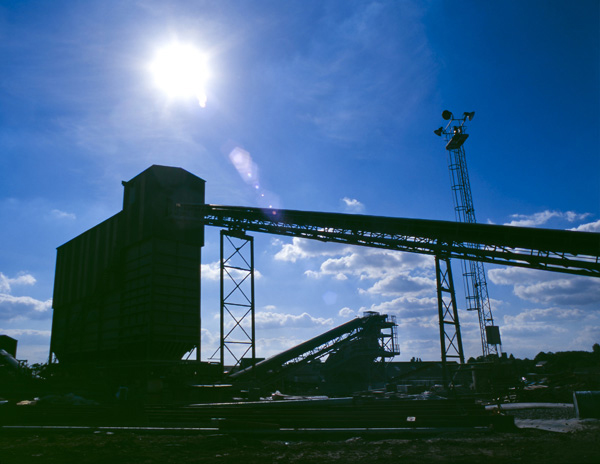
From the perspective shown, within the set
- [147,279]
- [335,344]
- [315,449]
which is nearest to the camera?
[315,449]

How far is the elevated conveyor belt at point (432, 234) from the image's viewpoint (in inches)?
656

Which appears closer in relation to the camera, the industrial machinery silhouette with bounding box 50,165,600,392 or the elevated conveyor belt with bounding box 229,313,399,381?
the industrial machinery silhouette with bounding box 50,165,600,392

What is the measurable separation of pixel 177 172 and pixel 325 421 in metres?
21.1

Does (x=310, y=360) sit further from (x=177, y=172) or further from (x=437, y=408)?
(x=437, y=408)

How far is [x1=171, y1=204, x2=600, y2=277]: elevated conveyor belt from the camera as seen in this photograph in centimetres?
1666

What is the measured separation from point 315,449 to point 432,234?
42.6 feet

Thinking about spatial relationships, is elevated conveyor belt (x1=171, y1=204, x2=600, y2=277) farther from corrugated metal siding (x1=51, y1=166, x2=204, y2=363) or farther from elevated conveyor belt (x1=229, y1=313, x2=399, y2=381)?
elevated conveyor belt (x1=229, y1=313, x2=399, y2=381)

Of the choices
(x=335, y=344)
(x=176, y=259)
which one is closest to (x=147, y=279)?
(x=176, y=259)

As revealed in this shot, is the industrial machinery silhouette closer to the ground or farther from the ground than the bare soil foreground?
farther from the ground

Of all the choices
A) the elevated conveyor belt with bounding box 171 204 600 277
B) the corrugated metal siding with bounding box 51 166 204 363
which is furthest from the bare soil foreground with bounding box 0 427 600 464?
the corrugated metal siding with bounding box 51 166 204 363

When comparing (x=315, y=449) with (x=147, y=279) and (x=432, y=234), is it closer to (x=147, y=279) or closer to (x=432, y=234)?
(x=432, y=234)

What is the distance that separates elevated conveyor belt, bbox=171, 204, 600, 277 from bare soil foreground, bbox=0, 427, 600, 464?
837cm

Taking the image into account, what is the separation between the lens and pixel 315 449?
9094mm

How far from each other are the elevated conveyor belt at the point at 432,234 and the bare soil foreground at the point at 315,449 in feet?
27.5
